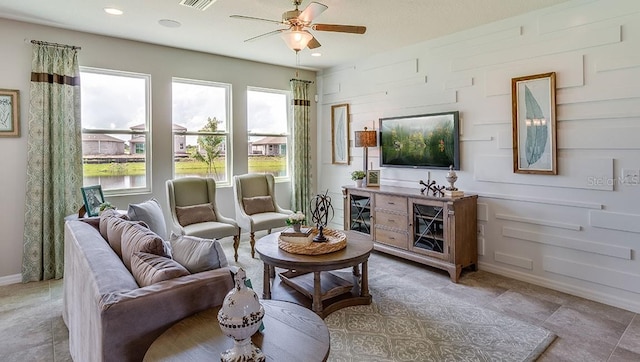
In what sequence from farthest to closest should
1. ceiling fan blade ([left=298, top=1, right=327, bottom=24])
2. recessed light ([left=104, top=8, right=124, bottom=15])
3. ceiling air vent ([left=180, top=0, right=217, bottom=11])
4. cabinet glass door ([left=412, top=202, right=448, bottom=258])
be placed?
cabinet glass door ([left=412, top=202, right=448, bottom=258])
recessed light ([left=104, top=8, right=124, bottom=15])
ceiling air vent ([left=180, top=0, right=217, bottom=11])
ceiling fan blade ([left=298, top=1, right=327, bottom=24])

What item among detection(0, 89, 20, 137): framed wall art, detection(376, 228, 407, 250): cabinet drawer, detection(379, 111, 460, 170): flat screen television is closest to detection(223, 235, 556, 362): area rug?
detection(376, 228, 407, 250): cabinet drawer

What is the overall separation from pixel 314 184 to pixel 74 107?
3.56 m

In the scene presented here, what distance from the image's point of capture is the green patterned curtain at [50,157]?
12.2ft

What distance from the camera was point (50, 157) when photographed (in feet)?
12.4

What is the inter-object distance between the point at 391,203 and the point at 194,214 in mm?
2353

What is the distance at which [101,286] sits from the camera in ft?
4.99

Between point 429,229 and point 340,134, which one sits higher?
point 340,134

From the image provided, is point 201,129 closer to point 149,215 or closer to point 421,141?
point 149,215

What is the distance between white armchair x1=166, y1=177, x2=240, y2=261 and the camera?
405 cm

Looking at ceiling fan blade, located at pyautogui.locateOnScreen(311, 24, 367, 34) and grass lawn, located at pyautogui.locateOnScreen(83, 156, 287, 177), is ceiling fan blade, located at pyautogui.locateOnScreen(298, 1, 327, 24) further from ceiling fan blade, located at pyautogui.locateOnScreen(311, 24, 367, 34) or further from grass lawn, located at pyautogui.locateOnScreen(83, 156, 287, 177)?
grass lawn, located at pyautogui.locateOnScreen(83, 156, 287, 177)

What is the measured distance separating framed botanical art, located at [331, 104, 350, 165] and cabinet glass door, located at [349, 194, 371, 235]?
1.06m

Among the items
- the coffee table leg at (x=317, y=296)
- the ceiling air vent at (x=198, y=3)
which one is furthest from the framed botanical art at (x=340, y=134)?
the coffee table leg at (x=317, y=296)

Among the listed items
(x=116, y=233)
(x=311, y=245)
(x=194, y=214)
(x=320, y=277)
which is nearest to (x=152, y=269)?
(x=116, y=233)

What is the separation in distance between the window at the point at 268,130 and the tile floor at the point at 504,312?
282cm
